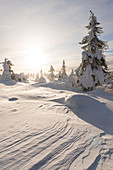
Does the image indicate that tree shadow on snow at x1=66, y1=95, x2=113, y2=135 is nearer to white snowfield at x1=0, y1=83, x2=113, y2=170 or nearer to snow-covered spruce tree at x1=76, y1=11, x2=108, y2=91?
white snowfield at x1=0, y1=83, x2=113, y2=170

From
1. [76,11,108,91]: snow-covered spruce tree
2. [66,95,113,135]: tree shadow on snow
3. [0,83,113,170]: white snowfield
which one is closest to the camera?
[0,83,113,170]: white snowfield

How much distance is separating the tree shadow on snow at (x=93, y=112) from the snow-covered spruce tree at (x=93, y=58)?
8.68 meters

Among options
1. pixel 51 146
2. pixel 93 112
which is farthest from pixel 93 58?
pixel 51 146

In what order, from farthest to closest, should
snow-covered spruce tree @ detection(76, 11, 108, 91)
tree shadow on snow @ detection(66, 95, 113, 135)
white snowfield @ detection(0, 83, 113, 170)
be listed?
snow-covered spruce tree @ detection(76, 11, 108, 91), tree shadow on snow @ detection(66, 95, 113, 135), white snowfield @ detection(0, 83, 113, 170)

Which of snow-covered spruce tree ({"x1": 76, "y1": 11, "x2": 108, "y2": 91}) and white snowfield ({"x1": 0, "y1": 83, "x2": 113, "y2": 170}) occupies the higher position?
snow-covered spruce tree ({"x1": 76, "y1": 11, "x2": 108, "y2": 91})

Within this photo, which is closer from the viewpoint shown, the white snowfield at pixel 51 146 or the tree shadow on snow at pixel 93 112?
the white snowfield at pixel 51 146

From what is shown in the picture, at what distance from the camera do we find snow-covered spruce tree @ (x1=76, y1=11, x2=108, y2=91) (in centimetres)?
1246

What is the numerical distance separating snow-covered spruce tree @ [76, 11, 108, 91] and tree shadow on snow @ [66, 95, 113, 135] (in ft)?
28.5

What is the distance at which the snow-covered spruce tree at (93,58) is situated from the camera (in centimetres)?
1246

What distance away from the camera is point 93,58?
42.0 feet

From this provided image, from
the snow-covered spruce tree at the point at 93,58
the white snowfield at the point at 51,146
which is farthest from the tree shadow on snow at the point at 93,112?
the snow-covered spruce tree at the point at 93,58

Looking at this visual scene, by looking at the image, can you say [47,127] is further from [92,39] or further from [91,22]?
[91,22]

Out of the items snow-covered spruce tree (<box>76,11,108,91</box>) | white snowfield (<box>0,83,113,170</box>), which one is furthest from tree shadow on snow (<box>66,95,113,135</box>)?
snow-covered spruce tree (<box>76,11,108,91</box>)

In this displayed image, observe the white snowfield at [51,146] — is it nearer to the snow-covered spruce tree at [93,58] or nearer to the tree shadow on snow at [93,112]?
the tree shadow on snow at [93,112]
